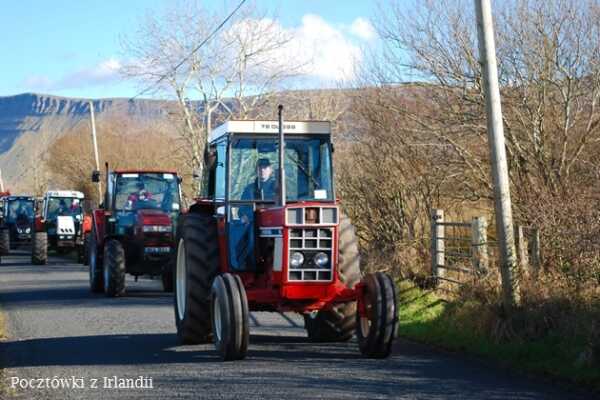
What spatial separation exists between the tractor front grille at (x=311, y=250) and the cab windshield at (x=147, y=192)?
10428 mm

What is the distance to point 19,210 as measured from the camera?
4056 centimetres

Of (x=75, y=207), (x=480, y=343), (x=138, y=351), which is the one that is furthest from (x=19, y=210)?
(x=480, y=343)

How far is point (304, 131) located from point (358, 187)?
9642 millimetres

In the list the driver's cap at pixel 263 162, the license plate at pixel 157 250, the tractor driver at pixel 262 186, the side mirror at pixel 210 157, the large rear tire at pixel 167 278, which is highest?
the side mirror at pixel 210 157

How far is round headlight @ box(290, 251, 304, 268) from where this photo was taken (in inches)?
A: 433

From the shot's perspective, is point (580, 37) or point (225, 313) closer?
point (225, 313)

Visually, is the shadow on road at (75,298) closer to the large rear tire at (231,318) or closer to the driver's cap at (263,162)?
the driver's cap at (263,162)

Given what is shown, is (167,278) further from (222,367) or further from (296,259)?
(222,367)

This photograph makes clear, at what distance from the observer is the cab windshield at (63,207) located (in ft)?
117

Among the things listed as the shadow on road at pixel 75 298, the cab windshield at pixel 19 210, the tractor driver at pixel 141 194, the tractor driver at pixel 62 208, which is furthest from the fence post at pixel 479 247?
the cab windshield at pixel 19 210

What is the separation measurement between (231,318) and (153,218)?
1031 cm

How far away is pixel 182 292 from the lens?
12859 mm

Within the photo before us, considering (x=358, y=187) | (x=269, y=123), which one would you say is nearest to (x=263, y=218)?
(x=269, y=123)

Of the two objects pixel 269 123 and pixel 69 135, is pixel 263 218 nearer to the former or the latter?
pixel 269 123
